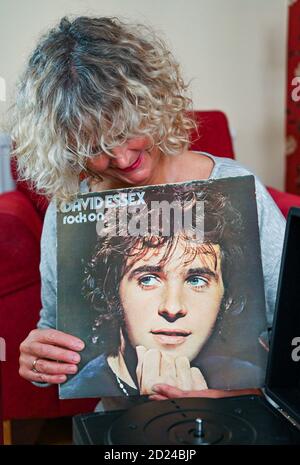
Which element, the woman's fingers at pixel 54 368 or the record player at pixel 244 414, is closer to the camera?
the record player at pixel 244 414

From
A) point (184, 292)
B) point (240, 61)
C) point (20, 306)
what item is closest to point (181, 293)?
point (184, 292)

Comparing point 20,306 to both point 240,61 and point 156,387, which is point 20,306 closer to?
point 156,387

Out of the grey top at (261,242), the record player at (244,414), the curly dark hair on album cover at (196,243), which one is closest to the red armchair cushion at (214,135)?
the grey top at (261,242)

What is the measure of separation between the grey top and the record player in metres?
0.18

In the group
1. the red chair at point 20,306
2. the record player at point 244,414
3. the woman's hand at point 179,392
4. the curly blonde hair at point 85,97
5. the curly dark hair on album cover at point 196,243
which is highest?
the curly blonde hair at point 85,97

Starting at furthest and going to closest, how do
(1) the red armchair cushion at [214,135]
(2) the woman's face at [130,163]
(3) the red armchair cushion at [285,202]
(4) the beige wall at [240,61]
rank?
(4) the beige wall at [240,61] < (1) the red armchair cushion at [214,135] < (3) the red armchair cushion at [285,202] < (2) the woman's face at [130,163]

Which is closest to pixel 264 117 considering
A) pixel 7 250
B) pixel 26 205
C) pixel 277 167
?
pixel 277 167

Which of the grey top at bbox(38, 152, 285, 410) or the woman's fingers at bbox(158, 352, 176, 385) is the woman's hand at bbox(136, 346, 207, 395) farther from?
the grey top at bbox(38, 152, 285, 410)

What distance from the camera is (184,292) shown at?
597 millimetres

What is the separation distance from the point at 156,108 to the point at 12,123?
21cm

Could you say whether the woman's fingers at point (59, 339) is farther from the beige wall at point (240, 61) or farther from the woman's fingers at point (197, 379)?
the beige wall at point (240, 61)

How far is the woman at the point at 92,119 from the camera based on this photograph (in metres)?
0.66

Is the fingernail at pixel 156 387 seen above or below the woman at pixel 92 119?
below

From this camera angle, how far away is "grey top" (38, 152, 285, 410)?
2.33ft
